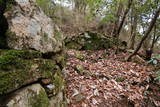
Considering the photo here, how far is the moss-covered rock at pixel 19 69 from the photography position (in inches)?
81.0

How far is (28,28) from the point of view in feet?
9.43

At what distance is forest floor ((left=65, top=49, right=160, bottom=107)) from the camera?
3645 millimetres

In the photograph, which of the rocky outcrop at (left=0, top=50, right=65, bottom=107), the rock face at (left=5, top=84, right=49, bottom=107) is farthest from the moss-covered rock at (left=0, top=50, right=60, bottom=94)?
the rock face at (left=5, top=84, right=49, bottom=107)

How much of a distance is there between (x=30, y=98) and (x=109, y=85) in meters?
2.55

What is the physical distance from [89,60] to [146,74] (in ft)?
7.05

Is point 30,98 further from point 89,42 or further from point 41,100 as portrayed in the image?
point 89,42

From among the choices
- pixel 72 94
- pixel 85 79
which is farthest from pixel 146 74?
pixel 72 94

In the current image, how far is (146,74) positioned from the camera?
16.2 feet

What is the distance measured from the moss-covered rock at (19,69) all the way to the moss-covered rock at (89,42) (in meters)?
4.53

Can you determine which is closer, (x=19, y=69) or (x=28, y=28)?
(x=19, y=69)

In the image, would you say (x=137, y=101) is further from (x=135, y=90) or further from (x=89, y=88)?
(x=89, y=88)

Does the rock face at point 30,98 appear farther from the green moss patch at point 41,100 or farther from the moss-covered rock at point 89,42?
the moss-covered rock at point 89,42

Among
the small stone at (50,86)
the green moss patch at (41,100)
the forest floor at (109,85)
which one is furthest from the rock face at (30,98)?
the forest floor at (109,85)

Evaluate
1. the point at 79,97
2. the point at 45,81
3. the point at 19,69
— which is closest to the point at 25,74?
the point at 19,69
